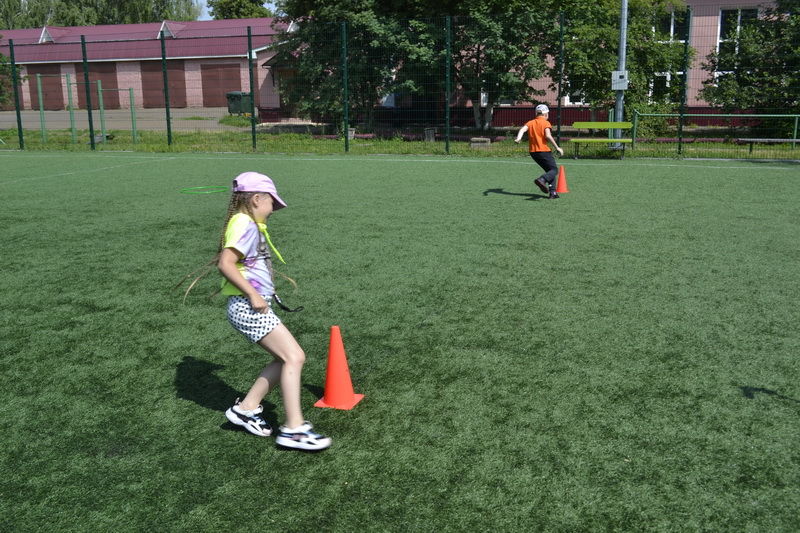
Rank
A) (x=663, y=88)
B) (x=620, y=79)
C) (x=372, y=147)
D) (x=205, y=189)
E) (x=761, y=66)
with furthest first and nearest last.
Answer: (x=663, y=88) < (x=761, y=66) < (x=372, y=147) < (x=620, y=79) < (x=205, y=189)

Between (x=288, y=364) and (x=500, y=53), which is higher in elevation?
(x=500, y=53)

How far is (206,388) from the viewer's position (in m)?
4.89

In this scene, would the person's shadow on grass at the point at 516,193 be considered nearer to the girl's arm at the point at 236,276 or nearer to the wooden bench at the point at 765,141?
the girl's arm at the point at 236,276

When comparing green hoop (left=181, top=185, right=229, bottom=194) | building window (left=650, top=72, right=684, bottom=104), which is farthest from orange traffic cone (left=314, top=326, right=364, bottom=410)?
building window (left=650, top=72, right=684, bottom=104)

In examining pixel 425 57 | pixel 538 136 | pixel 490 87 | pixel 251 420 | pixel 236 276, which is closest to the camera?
pixel 236 276

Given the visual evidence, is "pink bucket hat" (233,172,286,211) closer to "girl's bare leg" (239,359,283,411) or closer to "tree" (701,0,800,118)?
"girl's bare leg" (239,359,283,411)

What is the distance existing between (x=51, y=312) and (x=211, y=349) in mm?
1799

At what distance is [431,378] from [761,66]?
23277 mm

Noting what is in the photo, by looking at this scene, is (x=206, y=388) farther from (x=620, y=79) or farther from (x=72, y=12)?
(x=72, y=12)

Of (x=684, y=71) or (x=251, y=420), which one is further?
(x=684, y=71)

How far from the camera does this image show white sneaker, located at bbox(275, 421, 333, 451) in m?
4.02

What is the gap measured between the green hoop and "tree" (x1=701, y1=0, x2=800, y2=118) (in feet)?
55.5

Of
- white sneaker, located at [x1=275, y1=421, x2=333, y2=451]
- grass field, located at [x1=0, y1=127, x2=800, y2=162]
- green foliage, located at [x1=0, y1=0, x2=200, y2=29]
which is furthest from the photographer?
green foliage, located at [x1=0, y1=0, x2=200, y2=29]

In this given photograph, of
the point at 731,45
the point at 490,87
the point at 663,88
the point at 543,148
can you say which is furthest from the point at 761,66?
the point at 543,148
